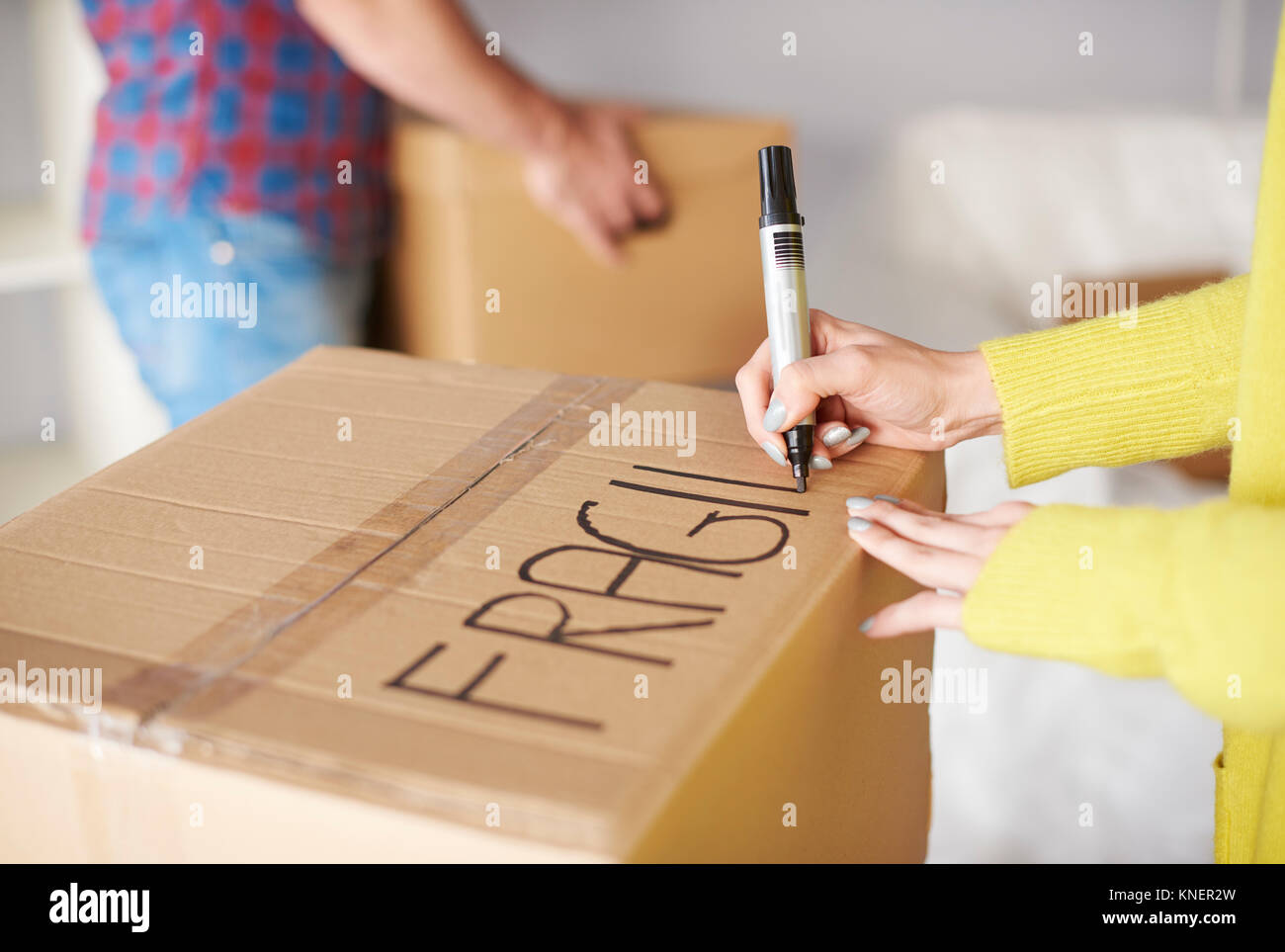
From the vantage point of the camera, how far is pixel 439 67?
4.04 feet

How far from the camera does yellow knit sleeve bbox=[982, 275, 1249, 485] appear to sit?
0.71 metres

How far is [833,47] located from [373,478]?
1.92m

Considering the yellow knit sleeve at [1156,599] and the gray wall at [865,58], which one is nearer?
the yellow knit sleeve at [1156,599]

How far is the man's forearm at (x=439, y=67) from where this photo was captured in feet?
3.93

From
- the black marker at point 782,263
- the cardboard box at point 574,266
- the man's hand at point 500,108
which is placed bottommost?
the black marker at point 782,263

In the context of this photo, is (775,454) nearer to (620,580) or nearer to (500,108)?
(620,580)

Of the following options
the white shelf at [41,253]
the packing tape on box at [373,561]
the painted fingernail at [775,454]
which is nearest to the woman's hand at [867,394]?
the painted fingernail at [775,454]

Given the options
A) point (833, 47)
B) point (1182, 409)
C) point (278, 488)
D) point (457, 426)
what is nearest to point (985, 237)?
point (833, 47)

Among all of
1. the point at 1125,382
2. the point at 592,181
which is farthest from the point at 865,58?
the point at 1125,382

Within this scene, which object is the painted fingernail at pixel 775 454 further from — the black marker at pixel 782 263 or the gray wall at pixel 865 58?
the gray wall at pixel 865 58

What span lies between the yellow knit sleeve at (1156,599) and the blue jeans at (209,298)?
0.90m

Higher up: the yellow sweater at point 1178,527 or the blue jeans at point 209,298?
the blue jeans at point 209,298

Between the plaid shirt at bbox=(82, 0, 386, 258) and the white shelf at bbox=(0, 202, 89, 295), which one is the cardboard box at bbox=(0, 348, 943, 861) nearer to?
the plaid shirt at bbox=(82, 0, 386, 258)
